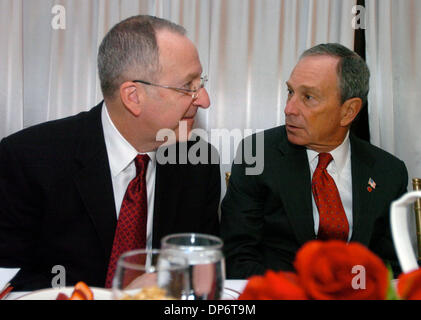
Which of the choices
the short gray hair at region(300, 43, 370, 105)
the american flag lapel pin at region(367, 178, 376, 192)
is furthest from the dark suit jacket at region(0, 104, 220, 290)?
the short gray hair at region(300, 43, 370, 105)

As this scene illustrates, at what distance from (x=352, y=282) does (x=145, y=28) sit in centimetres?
124

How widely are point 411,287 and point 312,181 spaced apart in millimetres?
1162

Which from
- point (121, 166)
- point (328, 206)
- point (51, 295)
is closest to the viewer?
point (51, 295)

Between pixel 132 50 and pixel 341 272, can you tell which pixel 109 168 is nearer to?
pixel 132 50

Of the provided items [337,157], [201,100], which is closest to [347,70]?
[337,157]

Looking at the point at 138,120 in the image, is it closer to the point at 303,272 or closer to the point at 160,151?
the point at 160,151

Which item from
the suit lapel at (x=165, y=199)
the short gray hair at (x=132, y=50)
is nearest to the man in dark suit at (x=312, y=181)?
the suit lapel at (x=165, y=199)

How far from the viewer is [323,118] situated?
5.57ft

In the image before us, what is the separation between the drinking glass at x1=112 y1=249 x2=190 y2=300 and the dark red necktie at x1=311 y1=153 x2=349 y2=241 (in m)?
1.09

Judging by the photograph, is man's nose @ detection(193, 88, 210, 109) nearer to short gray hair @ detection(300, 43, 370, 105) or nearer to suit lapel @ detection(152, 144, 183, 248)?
suit lapel @ detection(152, 144, 183, 248)

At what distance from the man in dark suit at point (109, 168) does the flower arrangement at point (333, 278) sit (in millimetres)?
899

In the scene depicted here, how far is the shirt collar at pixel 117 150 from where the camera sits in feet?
4.75

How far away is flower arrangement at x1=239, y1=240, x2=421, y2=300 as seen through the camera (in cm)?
47

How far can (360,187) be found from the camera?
1.64 meters
